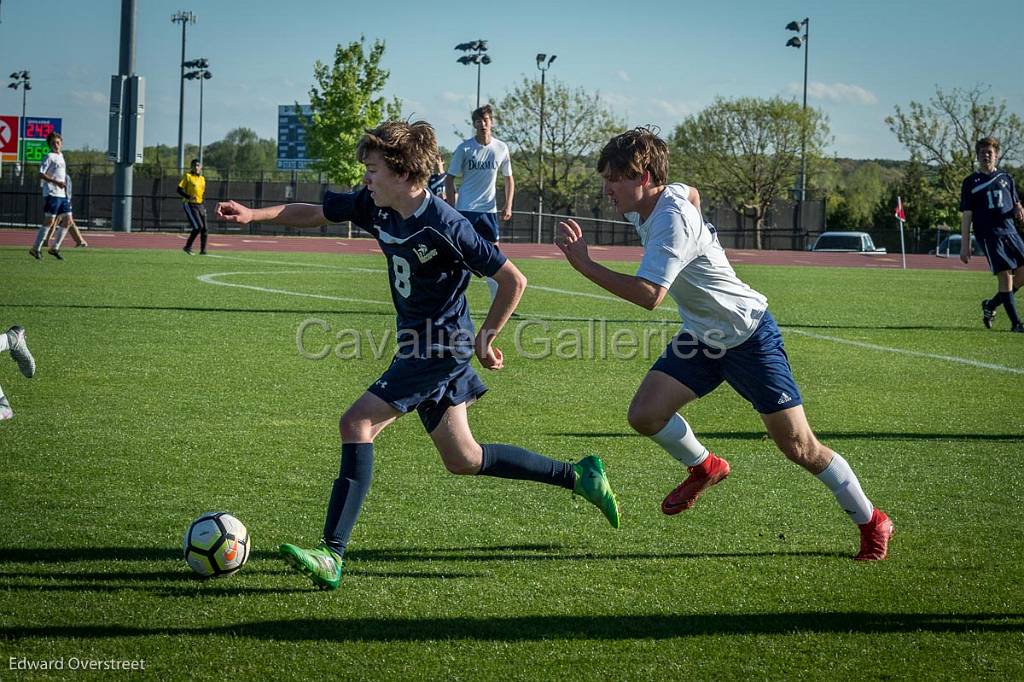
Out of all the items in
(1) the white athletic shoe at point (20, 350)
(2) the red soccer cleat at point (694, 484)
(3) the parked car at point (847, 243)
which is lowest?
(2) the red soccer cleat at point (694, 484)

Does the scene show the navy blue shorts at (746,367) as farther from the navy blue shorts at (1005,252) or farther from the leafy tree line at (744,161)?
the leafy tree line at (744,161)

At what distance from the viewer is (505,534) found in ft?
16.3

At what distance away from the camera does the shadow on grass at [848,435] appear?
23.6 feet

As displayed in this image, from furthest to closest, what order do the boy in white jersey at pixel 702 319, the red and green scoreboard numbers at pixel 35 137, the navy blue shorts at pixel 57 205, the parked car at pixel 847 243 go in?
the red and green scoreboard numbers at pixel 35 137, the parked car at pixel 847 243, the navy blue shorts at pixel 57 205, the boy in white jersey at pixel 702 319

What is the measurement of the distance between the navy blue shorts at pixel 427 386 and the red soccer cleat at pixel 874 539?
1741mm

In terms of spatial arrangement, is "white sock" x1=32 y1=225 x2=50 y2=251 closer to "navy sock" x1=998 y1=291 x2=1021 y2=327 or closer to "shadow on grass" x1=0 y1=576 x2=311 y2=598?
"navy sock" x1=998 y1=291 x2=1021 y2=327

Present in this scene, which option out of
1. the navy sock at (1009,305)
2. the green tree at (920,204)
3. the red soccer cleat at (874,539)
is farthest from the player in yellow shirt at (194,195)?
the green tree at (920,204)

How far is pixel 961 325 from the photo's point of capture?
14688mm

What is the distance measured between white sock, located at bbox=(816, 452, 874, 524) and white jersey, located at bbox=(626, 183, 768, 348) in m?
0.68

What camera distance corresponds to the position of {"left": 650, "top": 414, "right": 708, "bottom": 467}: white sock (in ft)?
17.2

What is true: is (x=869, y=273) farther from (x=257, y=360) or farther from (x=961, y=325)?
(x=257, y=360)

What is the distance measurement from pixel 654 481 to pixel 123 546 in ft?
9.10

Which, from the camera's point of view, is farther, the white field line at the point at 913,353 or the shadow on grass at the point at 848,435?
the white field line at the point at 913,353

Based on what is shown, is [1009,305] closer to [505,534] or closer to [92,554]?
[505,534]
